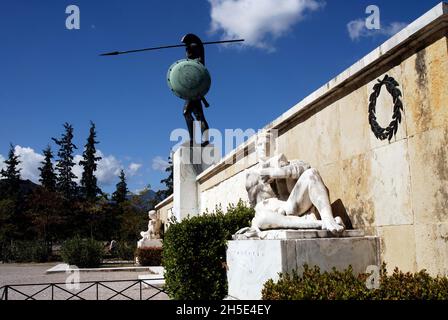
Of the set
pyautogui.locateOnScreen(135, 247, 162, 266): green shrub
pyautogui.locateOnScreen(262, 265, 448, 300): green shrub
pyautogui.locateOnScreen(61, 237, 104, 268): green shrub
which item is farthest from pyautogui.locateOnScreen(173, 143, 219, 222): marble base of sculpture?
pyautogui.locateOnScreen(262, 265, 448, 300): green shrub

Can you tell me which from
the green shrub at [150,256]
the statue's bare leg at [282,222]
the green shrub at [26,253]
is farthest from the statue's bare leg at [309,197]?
the green shrub at [26,253]

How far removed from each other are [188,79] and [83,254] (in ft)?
33.3

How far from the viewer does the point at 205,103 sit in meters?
13.2

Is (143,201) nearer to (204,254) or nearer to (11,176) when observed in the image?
(11,176)

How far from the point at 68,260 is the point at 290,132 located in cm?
1478

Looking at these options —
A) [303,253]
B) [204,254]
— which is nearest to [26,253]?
[204,254]

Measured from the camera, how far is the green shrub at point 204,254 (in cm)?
723

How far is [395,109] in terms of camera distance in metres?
4.75

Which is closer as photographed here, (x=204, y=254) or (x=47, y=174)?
(x=204, y=254)

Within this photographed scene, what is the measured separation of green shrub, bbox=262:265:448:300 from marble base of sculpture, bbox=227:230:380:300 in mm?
619

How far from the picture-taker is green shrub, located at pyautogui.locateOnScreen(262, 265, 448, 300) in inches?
135

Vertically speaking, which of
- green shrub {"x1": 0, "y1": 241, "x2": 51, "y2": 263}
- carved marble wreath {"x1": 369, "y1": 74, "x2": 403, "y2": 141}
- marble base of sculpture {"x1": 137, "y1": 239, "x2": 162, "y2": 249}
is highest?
carved marble wreath {"x1": 369, "y1": 74, "x2": 403, "y2": 141}

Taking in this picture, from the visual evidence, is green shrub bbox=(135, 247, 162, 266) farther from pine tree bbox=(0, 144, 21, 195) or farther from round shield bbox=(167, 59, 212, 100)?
pine tree bbox=(0, 144, 21, 195)
